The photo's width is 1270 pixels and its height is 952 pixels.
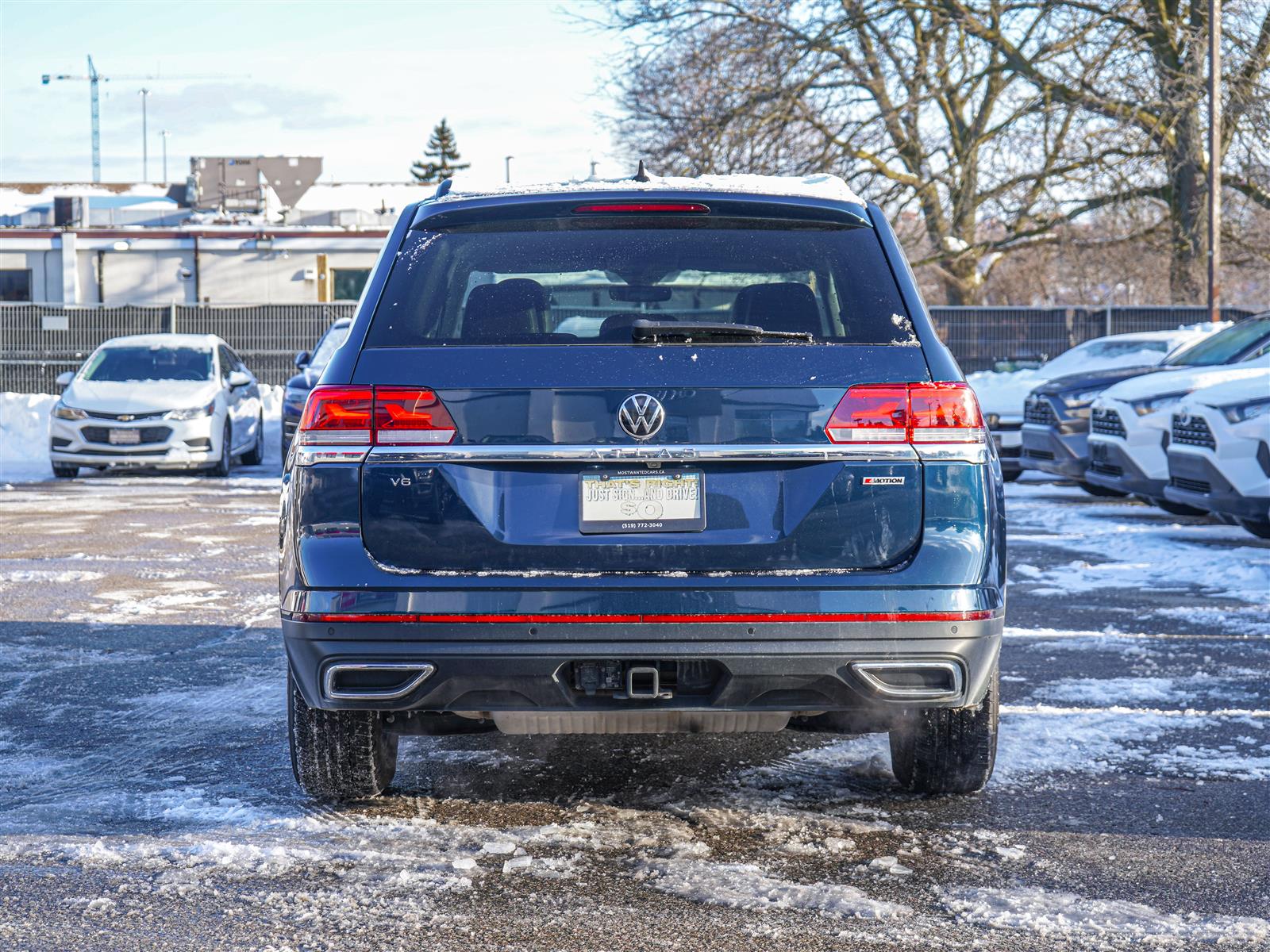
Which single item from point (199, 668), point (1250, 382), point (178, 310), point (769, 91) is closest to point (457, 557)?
point (199, 668)

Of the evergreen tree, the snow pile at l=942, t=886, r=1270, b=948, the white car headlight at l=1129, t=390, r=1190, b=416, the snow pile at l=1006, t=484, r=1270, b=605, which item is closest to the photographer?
the snow pile at l=942, t=886, r=1270, b=948

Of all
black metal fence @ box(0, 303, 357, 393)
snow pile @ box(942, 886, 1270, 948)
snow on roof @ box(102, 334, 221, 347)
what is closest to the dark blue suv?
snow pile @ box(942, 886, 1270, 948)

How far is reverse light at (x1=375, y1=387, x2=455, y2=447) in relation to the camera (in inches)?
155

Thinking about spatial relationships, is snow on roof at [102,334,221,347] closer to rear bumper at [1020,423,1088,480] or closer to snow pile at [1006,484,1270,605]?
rear bumper at [1020,423,1088,480]

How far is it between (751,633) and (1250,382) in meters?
7.64

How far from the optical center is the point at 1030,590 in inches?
358

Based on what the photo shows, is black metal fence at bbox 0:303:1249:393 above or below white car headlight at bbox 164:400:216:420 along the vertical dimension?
above

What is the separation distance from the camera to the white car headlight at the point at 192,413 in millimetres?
16969

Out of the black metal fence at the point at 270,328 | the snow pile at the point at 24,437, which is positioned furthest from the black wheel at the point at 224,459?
the black metal fence at the point at 270,328

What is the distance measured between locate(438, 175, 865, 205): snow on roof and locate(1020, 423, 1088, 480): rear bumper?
33.2ft

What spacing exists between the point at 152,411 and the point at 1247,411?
11337 mm

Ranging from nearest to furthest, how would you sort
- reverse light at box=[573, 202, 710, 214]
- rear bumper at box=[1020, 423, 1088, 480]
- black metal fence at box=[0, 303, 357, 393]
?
reverse light at box=[573, 202, 710, 214]
rear bumper at box=[1020, 423, 1088, 480]
black metal fence at box=[0, 303, 357, 393]

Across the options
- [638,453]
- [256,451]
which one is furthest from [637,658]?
[256,451]

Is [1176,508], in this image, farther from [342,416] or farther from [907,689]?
[342,416]
